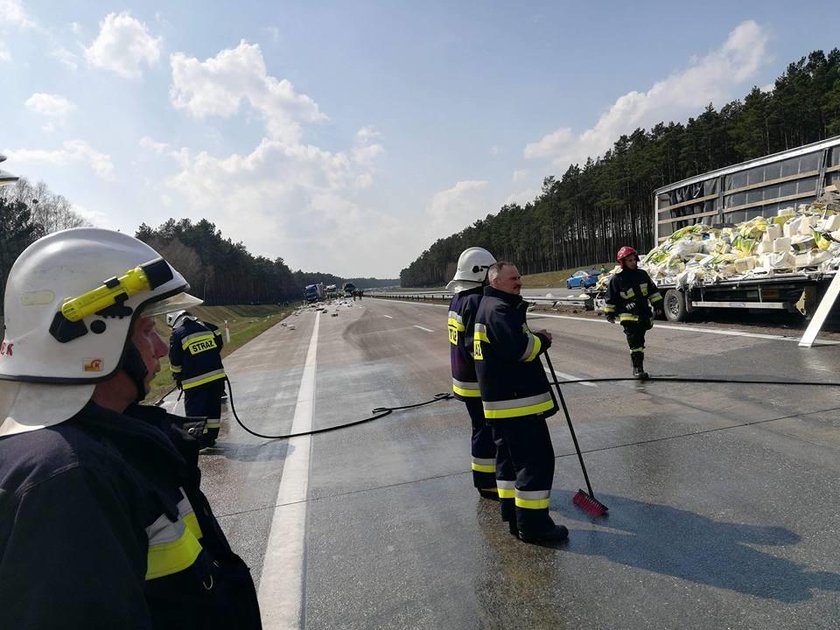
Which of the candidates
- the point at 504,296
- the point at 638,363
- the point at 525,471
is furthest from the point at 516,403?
the point at 638,363

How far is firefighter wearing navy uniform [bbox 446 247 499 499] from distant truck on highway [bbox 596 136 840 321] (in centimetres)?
802

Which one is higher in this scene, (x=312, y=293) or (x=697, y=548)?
(x=312, y=293)

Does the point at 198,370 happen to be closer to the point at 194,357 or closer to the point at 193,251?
the point at 194,357

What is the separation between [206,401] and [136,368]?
210 inches

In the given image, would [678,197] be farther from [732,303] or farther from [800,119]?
[800,119]

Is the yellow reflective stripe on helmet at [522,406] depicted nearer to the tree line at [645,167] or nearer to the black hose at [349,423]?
the black hose at [349,423]

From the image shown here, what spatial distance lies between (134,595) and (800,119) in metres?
54.6


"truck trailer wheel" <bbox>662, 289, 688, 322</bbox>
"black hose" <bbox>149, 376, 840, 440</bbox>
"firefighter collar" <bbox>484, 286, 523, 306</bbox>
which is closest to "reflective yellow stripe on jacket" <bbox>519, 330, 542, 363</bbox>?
"firefighter collar" <bbox>484, 286, 523, 306</bbox>

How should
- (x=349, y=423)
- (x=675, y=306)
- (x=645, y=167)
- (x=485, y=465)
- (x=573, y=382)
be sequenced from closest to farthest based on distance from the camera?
(x=485, y=465) → (x=349, y=423) → (x=573, y=382) → (x=675, y=306) → (x=645, y=167)

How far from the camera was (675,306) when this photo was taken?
44.1ft

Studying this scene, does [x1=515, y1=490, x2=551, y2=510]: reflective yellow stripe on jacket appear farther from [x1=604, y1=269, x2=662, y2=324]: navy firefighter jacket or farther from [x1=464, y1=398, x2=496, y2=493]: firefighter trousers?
[x1=604, y1=269, x2=662, y2=324]: navy firefighter jacket

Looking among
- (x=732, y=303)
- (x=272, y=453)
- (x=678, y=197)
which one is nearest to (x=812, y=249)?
(x=732, y=303)

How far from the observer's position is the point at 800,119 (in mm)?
42781

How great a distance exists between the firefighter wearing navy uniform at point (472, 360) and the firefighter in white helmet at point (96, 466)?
2.83 metres
